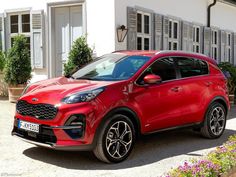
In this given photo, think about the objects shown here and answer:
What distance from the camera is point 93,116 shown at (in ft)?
18.1

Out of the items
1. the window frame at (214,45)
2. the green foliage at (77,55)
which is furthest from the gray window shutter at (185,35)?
the green foliage at (77,55)

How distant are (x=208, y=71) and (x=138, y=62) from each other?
179 cm

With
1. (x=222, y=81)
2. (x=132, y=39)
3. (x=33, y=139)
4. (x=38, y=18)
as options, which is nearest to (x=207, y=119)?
(x=222, y=81)

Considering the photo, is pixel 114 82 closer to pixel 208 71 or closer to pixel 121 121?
pixel 121 121

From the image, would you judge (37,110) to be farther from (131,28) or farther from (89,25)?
(131,28)

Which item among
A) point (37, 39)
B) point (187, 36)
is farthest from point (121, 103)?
point (187, 36)

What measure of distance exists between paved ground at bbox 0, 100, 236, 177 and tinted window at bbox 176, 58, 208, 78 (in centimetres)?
124

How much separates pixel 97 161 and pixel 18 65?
6.75m

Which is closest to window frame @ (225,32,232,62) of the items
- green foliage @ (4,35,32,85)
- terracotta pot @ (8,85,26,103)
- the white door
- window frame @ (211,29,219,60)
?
window frame @ (211,29,219,60)

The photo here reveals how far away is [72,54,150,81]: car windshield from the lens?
6359mm

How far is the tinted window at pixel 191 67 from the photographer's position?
7.21 metres

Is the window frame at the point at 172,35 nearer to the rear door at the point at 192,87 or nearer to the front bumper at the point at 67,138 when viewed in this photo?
the rear door at the point at 192,87

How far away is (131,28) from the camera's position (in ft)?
39.1

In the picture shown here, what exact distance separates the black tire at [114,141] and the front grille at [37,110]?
2.37ft
